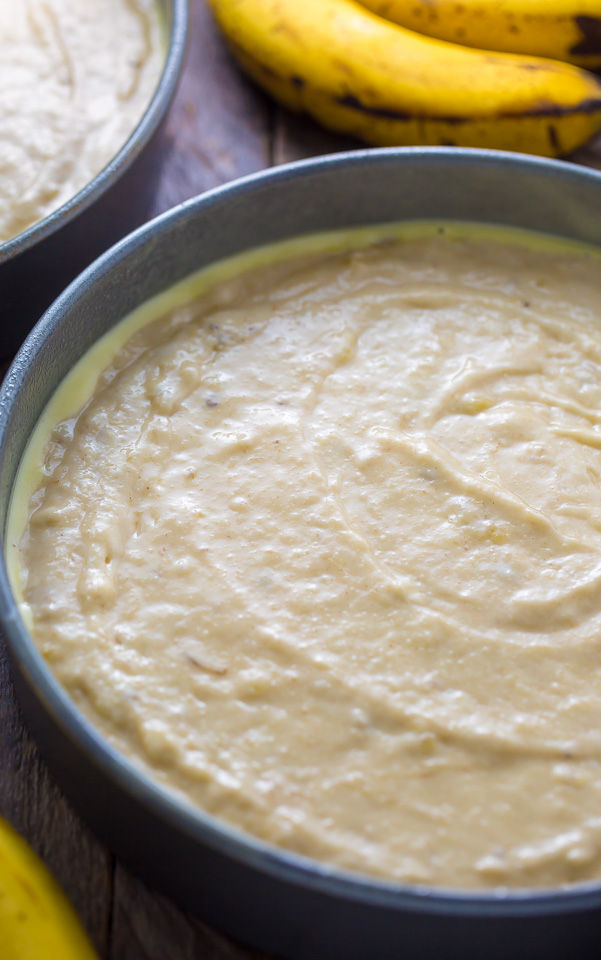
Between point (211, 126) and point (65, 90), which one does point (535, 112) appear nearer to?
point (211, 126)

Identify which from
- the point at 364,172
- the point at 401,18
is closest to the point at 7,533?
the point at 364,172

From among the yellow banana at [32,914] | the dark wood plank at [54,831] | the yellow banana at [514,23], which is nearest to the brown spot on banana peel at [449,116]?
the yellow banana at [514,23]

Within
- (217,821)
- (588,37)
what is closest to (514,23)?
(588,37)

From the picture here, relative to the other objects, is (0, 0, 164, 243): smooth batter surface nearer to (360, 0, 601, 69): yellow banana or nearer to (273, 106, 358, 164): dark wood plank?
(273, 106, 358, 164): dark wood plank

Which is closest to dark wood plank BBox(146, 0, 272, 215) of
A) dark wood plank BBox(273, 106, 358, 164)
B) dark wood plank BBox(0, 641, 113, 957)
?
dark wood plank BBox(273, 106, 358, 164)

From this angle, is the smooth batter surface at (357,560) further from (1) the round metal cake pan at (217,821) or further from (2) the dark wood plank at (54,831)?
(2) the dark wood plank at (54,831)
